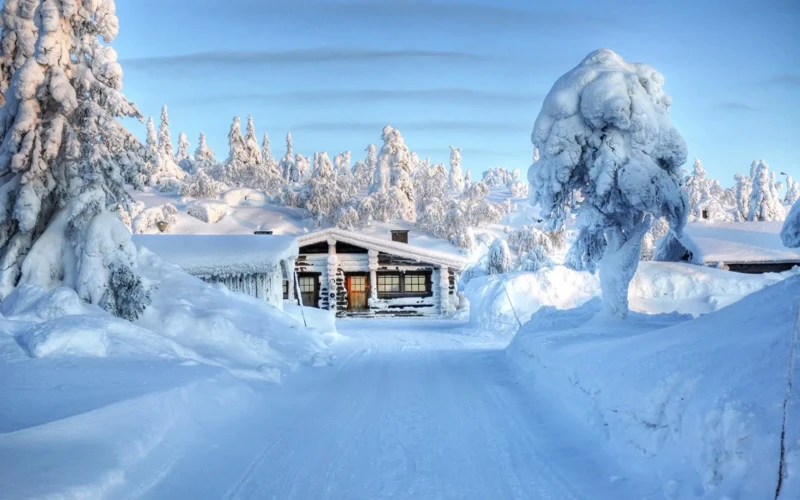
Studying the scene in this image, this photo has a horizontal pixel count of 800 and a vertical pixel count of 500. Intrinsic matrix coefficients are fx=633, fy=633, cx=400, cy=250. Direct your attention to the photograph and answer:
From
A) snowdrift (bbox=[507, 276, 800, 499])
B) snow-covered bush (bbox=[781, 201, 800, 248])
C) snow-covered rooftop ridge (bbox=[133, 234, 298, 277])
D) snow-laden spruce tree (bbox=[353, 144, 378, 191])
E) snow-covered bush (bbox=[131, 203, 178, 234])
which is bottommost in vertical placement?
snowdrift (bbox=[507, 276, 800, 499])

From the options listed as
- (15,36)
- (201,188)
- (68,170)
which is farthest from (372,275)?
(201,188)

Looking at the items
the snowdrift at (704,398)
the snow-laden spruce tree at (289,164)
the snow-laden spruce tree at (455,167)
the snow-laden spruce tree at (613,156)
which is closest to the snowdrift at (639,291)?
the snow-laden spruce tree at (613,156)

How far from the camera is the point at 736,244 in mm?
31875

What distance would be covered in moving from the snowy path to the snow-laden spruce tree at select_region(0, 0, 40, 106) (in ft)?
30.6

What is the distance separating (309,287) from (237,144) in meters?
52.6

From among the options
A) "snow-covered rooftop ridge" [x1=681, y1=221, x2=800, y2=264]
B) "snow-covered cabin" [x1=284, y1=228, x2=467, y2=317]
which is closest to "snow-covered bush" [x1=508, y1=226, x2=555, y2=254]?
"snow-covered rooftop ridge" [x1=681, y1=221, x2=800, y2=264]

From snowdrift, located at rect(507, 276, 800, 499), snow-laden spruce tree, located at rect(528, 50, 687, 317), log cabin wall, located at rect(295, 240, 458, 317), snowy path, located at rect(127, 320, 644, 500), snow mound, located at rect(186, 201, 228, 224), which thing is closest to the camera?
snowdrift, located at rect(507, 276, 800, 499)

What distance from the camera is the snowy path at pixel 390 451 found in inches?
219

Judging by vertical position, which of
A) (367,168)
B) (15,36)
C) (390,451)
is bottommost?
(390,451)

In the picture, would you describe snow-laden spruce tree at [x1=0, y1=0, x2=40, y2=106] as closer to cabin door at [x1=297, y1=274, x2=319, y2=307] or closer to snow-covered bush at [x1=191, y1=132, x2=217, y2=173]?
cabin door at [x1=297, y1=274, x2=319, y2=307]

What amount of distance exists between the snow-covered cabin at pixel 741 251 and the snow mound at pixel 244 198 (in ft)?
149

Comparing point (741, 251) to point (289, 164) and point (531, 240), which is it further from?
point (289, 164)

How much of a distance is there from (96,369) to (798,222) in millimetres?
9415

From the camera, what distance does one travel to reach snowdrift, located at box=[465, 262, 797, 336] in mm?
24156
